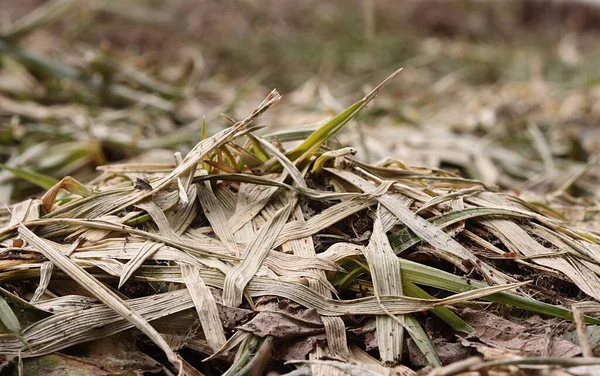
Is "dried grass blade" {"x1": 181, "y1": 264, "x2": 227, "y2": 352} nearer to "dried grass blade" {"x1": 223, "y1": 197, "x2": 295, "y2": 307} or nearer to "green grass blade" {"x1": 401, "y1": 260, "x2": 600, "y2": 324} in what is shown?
"dried grass blade" {"x1": 223, "y1": 197, "x2": 295, "y2": 307}

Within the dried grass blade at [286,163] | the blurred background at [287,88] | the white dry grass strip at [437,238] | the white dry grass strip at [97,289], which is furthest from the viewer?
the blurred background at [287,88]

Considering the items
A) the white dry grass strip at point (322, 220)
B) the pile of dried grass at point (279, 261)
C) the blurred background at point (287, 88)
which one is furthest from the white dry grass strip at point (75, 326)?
the blurred background at point (287, 88)

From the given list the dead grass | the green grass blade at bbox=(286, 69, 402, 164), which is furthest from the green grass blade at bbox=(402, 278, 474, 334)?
the green grass blade at bbox=(286, 69, 402, 164)

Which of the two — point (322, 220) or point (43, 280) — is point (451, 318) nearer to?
point (322, 220)

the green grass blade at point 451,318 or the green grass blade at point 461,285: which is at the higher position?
the green grass blade at point 461,285

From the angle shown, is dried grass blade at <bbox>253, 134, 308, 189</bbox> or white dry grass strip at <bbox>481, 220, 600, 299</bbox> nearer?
white dry grass strip at <bbox>481, 220, 600, 299</bbox>

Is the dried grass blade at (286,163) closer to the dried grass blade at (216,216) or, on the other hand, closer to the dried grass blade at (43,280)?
the dried grass blade at (216,216)

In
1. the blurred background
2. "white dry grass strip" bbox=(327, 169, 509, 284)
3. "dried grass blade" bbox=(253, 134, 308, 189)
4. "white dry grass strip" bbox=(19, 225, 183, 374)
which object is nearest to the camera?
"white dry grass strip" bbox=(19, 225, 183, 374)

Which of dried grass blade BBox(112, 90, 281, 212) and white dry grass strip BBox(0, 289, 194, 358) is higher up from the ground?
dried grass blade BBox(112, 90, 281, 212)
